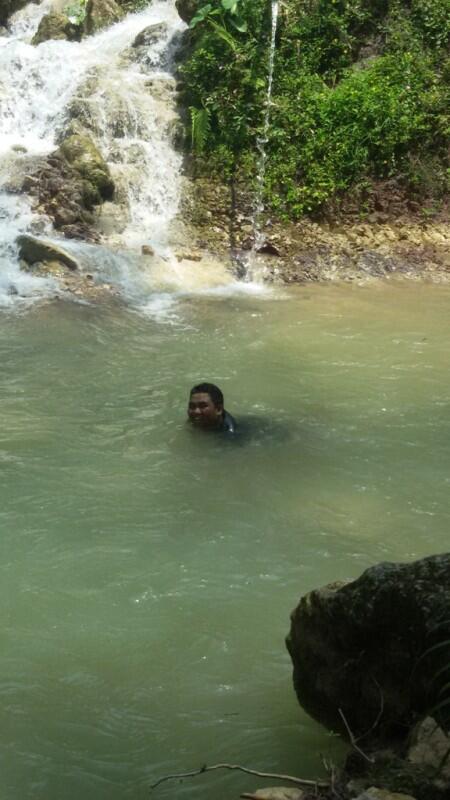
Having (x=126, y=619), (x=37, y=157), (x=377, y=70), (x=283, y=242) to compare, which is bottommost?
(x=126, y=619)

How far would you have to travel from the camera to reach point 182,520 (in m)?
5.92

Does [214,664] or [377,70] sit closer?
[214,664]

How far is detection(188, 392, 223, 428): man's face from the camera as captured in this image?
7.12 meters

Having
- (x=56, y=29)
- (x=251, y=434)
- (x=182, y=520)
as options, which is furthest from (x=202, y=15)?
(x=182, y=520)

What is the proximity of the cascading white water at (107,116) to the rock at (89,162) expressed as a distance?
330 mm

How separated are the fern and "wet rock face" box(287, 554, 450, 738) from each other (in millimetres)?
12326

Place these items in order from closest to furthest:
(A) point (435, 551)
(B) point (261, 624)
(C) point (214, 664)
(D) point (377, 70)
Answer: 1. (C) point (214, 664)
2. (B) point (261, 624)
3. (A) point (435, 551)
4. (D) point (377, 70)

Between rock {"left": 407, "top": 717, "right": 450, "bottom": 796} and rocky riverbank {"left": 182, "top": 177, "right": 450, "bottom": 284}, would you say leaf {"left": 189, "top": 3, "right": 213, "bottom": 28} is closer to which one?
rocky riverbank {"left": 182, "top": 177, "right": 450, "bottom": 284}

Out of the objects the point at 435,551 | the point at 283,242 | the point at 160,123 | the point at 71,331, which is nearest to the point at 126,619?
the point at 435,551

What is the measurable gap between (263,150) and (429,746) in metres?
13.1

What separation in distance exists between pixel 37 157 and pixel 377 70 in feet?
19.7

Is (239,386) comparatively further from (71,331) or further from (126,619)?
(126,619)

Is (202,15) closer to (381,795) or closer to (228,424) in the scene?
(228,424)

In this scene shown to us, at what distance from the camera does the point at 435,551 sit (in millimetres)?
5562
